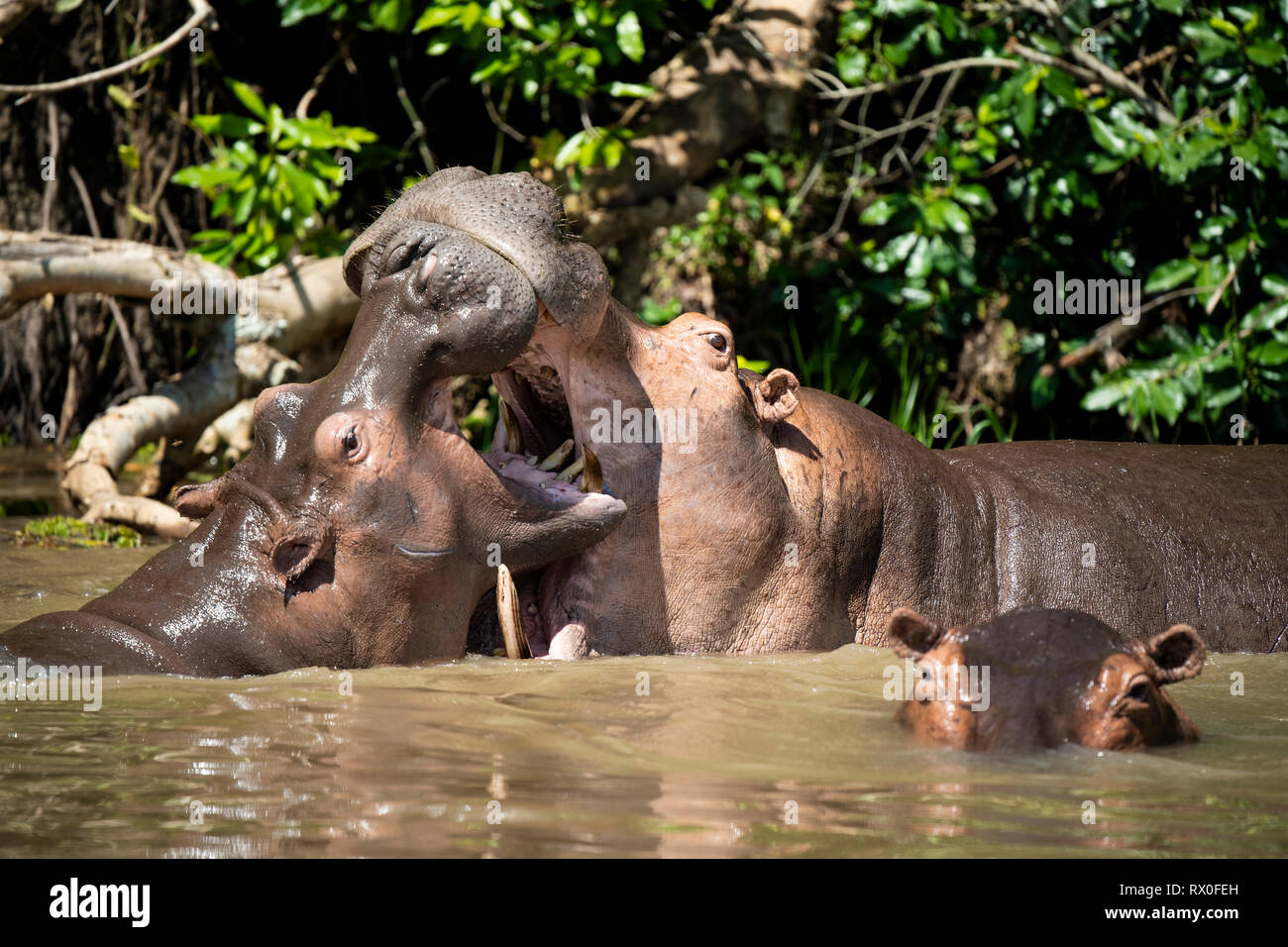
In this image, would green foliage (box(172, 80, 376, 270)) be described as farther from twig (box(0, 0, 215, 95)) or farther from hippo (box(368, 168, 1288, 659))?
hippo (box(368, 168, 1288, 659))

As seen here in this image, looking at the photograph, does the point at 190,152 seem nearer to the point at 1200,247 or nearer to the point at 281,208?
the point at 281,208

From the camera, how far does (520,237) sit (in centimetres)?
397

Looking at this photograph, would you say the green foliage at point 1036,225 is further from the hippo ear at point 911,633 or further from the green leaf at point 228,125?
the hippo ear at point 911,633

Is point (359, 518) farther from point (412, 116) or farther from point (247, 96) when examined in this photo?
point (412, 116)

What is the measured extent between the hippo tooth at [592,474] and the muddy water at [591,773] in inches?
19.1

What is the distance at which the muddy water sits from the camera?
2.78 metres

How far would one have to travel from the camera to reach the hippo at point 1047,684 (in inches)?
134

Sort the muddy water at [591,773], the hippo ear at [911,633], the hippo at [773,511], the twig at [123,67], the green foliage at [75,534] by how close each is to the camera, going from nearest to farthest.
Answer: the muddy water at [591,773]
the hippo ear at [911,633]
the hippo at [773,511]
the green foliage at [75,534]
the twig at [123,67]

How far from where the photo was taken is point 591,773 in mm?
3230

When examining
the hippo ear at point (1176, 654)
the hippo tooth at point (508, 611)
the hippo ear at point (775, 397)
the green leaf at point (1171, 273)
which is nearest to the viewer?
the hippo ear at point (1176, 654)

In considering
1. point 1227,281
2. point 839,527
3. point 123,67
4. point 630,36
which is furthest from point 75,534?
point 1227,281

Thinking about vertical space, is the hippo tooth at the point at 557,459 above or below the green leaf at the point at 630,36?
below

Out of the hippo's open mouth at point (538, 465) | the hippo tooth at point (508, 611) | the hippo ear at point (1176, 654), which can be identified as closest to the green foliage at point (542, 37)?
the hippo's open mouth at point (538, 465)
